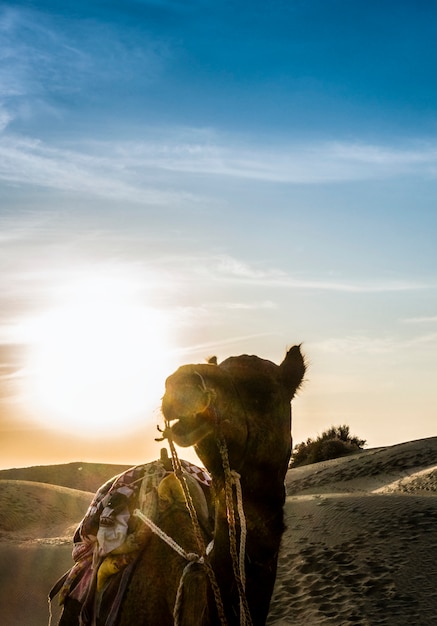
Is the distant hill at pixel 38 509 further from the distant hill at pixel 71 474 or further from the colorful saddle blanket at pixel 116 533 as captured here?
the colorful saddle blanket at pixel 116 533

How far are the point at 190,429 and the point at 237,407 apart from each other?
25cm

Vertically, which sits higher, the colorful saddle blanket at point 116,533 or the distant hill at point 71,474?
the distant hill at point 71,474

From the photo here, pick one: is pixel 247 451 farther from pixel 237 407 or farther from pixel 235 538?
pixel 235 538

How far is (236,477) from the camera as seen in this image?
9.87ft

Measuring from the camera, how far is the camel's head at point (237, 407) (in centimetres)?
284

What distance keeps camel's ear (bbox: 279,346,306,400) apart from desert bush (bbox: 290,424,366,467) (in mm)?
32635

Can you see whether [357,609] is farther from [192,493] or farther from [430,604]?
[192,493]

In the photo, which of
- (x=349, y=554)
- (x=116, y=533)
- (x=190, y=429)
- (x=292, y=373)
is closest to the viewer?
(x=190, y=429)

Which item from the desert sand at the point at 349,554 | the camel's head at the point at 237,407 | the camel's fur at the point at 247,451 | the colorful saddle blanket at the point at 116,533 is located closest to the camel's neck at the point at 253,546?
the camel's fur at the point at 247,451

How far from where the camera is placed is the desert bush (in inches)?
1398

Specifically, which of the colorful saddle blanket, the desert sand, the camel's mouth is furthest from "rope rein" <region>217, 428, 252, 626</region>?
the desert sand

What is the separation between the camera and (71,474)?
5994 cm

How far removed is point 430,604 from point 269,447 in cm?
874

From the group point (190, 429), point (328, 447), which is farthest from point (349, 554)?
point (328, 447)
